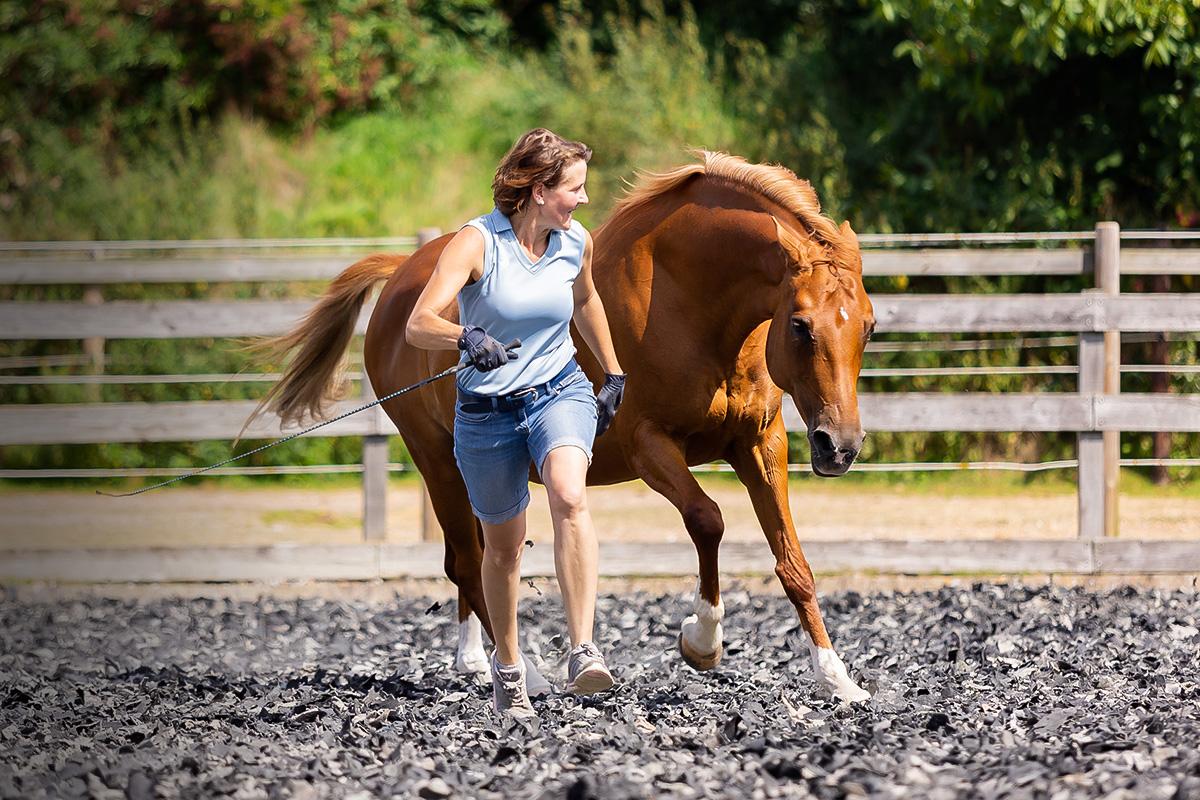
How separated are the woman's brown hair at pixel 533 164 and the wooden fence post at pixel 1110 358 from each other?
12.3ft

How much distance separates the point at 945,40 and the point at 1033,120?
6.30 ft

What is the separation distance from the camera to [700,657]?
13.0 feet

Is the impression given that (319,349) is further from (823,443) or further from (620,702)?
(823,443)

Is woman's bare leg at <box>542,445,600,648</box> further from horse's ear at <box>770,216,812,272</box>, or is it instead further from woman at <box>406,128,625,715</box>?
horse's ear at <box>770,216,812,272</box>

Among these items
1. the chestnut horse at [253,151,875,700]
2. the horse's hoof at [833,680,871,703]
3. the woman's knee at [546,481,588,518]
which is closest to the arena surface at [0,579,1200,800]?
the horse's hoof at [833,680,871,703]

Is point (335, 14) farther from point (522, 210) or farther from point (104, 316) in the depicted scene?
point (522, 210)

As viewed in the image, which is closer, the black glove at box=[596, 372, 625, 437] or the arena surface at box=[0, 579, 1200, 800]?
the arena surface at box=[0, 579, 1200, 800]

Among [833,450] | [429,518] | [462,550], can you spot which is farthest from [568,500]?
[429,518]

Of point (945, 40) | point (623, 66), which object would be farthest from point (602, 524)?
point (623, 66)

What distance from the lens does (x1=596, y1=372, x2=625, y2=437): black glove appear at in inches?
140

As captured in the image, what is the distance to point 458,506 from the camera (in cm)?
474

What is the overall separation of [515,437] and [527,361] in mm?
218

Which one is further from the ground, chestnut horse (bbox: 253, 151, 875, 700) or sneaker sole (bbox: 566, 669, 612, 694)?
chestnut horse (bbox: 253, 151, 875, 700)

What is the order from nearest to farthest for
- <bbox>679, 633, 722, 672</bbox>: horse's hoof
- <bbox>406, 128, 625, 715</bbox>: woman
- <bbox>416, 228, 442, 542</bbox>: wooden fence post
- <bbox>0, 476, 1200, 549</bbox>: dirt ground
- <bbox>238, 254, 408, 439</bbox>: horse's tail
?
1. <bbox>406, 128, 625, 715</bbox>: woman
2. <bbox>679, 633, 722, 672</bbox>: horse's hoof
3. <bbox>238, 254, 408, 439</bbox>: horse's tail
4. <bbox>416, 228, 442, 542</bbox>: wooden fence post
5. <bbox>0, 476, 1200, 549</bbox>: dirt ground
